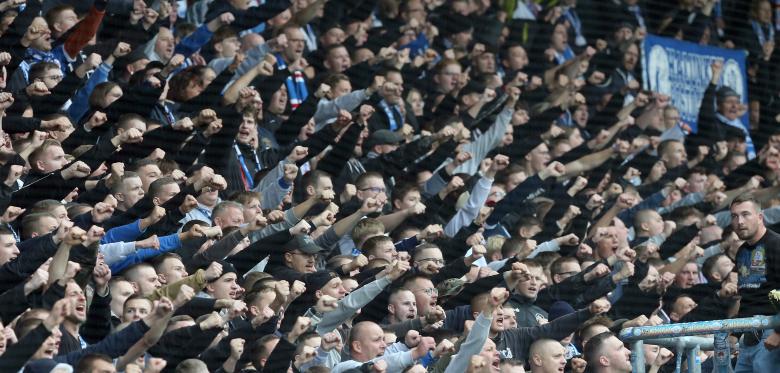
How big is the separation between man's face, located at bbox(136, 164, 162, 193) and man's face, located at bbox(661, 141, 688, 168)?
14.7 ft

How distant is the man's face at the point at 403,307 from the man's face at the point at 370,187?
132 centimetres

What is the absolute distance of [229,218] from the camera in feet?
25.0

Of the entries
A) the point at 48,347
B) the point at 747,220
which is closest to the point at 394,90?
the point at 747,220

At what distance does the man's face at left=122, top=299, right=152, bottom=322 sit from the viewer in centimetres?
634

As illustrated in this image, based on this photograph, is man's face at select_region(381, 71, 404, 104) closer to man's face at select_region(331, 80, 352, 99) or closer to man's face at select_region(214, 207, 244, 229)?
man's face at select_region(331, 80, 352, 99)

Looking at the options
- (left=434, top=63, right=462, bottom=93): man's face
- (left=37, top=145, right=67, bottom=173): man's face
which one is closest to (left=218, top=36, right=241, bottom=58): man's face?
(left=434, top=63, right=462, bottom=93): man's face

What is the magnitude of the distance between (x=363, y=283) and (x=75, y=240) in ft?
5.68

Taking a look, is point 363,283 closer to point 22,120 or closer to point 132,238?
point 132,238

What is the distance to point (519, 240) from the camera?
877 centimetres

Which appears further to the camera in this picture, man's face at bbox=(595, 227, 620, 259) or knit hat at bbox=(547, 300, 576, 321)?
man's face at bbox=(595, 227, 620, 259)

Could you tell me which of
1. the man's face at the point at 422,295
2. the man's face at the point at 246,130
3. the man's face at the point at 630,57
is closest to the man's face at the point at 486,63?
the man's face at the point at 630,57

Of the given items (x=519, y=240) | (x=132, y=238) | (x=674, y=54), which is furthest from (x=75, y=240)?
(x=674, y=54)

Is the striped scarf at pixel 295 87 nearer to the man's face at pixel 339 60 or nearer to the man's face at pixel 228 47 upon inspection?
the man's face at pixel 339 60

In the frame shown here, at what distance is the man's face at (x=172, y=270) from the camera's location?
22.4 ft
